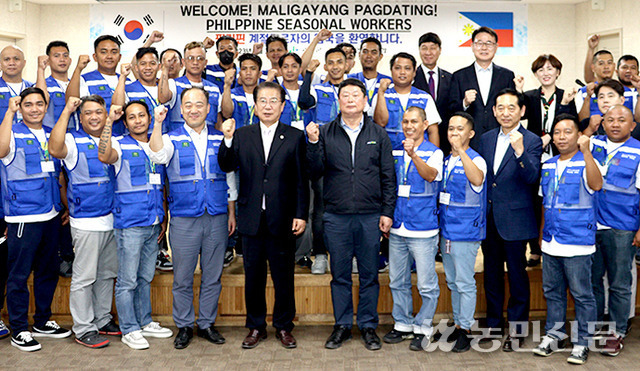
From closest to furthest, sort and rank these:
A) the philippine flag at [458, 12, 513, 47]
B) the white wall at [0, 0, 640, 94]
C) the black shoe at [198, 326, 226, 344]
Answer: the black shoe at [198, 326, 226, 344] < the philippine flag at [458, 12, 513, 47] < the white wall at [0, 0, 640, 94]

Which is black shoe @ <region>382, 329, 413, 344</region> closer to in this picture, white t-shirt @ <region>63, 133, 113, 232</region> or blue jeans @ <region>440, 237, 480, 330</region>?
blue jeans @ <region>440, 237, 480, 330</region>

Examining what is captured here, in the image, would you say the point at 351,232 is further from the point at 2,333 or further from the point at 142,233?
the point at 2,333

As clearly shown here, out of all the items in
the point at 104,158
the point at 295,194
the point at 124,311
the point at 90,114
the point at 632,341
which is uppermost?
the point at 90,114

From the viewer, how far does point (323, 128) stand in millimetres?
3893

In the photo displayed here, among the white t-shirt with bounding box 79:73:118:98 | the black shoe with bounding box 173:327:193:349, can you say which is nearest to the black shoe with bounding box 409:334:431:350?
the black shoe with bounding box 173:327:193:349

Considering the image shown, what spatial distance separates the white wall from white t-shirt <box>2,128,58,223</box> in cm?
475

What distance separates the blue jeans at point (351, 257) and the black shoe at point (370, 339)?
33 mm

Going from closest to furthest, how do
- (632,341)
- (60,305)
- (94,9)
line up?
(632,341) < (60,305) < (94,9)

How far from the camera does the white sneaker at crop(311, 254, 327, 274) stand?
4355mm

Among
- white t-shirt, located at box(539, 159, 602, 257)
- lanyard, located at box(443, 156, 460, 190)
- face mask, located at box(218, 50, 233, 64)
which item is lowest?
white t-shirt, located at box(539, 159, 602, 257)

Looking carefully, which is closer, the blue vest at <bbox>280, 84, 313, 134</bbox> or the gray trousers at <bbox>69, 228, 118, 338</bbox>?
the gray trousers at <bbox>69, 228, 118, 338</bbox>

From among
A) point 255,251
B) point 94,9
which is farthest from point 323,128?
point 94,9

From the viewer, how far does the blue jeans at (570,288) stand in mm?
3604

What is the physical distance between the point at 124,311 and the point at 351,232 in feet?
5.12
